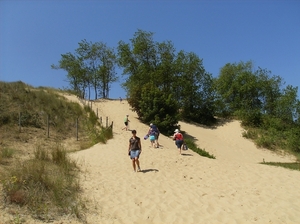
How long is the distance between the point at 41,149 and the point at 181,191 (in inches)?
217

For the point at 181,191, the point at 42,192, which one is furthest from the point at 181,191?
the point at 42,192

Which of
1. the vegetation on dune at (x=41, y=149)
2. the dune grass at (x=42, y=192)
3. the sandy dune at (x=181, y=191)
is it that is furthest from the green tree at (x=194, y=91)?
the dune grass at (x=42, y=192)

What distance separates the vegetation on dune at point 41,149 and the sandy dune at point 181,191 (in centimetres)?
71

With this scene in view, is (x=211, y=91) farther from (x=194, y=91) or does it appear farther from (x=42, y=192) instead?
(x=42, y=192)

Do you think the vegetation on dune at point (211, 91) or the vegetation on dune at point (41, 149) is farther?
the vegetation on dune at point (211, 91)

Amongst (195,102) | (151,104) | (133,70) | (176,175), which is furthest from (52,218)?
(133,70)

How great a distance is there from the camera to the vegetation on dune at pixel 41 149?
588 centimetres

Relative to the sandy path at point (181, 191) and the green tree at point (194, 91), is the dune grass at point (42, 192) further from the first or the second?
the green tree at point (194, 91)

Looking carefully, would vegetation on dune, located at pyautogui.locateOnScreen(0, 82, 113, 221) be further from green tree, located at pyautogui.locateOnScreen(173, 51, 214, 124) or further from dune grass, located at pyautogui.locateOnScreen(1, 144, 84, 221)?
green tree, located at pyautogui.locateOnScreen(173, 51, 214, 124)

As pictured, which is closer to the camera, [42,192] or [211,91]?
[42,192]

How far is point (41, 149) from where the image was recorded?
32.7 feet

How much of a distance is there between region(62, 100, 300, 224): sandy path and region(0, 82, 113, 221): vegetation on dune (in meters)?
0.72

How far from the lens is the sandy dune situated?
6.27 m

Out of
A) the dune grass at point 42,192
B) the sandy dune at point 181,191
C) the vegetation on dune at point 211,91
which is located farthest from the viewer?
the vegetation on dune at point 211,91
